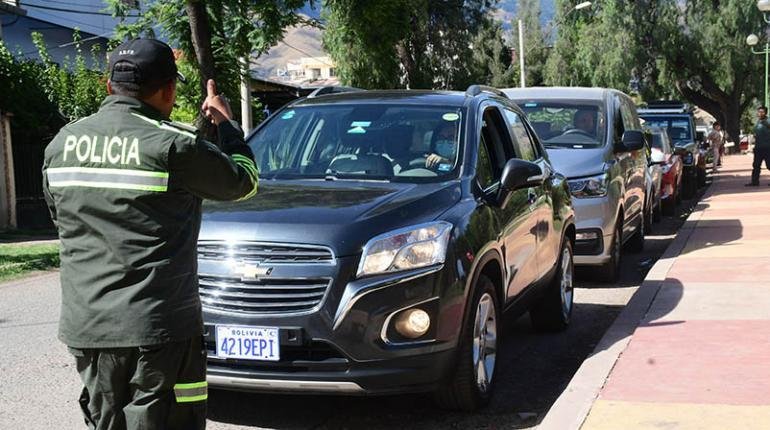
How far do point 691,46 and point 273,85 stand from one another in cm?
2029

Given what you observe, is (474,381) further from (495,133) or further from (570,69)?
(570,69)

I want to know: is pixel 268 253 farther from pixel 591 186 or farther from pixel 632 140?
pixel 632 140

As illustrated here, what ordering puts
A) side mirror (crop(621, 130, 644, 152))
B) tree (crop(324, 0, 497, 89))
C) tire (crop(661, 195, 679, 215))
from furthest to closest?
tree (crop(324, 0, 497, 89)) → tire (crop(661, 195, 679, 215)) → side mirror (crop(621, 130, 644, 152))

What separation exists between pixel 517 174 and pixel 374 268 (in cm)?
146

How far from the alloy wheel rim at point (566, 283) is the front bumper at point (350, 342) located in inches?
110

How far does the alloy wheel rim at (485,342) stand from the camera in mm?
5334

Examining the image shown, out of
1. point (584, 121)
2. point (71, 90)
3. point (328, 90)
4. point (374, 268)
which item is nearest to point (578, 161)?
point (584, 121)

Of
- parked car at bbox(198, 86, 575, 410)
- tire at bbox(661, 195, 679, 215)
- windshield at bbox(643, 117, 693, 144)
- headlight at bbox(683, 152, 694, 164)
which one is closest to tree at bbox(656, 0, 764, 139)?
windshield at bbox(643, 117, 693, 144)

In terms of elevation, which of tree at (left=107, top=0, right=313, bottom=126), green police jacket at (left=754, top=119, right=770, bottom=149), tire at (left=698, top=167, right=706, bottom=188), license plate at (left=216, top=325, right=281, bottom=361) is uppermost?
tree at (left=107, top=0, right=313, bottom=126)

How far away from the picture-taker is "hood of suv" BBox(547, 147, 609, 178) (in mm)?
9719

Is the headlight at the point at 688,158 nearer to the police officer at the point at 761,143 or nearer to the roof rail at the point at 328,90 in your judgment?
the police officer at the point at 761,143

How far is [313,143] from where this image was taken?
21.1ft

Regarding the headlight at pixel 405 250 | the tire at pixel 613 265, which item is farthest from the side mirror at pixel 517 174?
the tire at pixel 613 265

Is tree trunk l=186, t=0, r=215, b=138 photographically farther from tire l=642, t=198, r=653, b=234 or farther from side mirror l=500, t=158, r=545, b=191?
side mirror l=500, t=158, r=545, b=191
